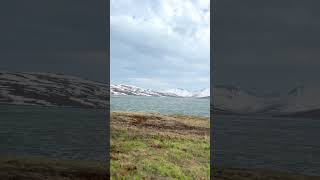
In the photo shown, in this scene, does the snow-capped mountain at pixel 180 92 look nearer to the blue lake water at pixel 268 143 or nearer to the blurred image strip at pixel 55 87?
the blurred image strip at pixel 55 87

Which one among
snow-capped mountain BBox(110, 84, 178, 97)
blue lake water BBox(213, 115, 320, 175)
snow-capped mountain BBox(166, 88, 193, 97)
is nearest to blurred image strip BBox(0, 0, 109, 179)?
blue lake water BBox(213, 115, 320, 175)

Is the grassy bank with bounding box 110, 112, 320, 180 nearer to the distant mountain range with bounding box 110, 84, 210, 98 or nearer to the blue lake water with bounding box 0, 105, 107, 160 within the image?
the blue lake water with bounding box 0, 105, 107, 160

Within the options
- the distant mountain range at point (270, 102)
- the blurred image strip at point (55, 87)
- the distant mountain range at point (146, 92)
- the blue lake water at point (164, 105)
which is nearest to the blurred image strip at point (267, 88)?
the distant mountain range at point (270, 102)

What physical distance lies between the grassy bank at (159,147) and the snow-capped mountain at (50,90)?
1.13 meters

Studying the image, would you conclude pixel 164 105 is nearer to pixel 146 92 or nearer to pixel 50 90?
pixel 146 92

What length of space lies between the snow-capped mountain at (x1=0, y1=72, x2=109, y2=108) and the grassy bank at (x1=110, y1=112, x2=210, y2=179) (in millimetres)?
1126

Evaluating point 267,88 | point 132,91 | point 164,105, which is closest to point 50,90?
point 267,88

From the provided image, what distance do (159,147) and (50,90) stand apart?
281cm

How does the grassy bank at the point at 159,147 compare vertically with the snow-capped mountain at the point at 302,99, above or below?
below

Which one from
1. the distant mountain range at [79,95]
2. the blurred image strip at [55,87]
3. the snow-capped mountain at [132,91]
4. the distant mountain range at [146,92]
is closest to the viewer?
the distant mountain range at [79,95]

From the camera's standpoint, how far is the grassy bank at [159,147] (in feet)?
24.5

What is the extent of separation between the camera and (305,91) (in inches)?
175

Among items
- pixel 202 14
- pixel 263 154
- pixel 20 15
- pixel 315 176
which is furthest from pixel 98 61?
pixel 202 14

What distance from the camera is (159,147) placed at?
8539mm
